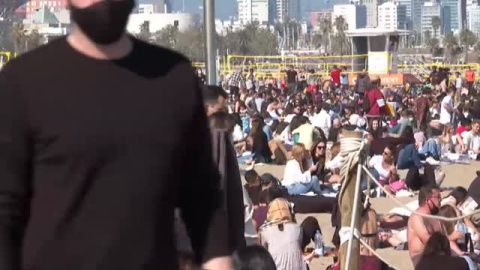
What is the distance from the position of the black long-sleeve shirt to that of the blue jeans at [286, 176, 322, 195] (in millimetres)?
11371

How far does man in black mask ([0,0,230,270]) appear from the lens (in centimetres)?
269

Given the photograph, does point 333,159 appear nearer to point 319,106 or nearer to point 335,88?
point 319,106

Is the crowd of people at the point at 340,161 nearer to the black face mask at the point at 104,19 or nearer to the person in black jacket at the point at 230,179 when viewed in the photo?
the person in black jacket at the point at 230,179

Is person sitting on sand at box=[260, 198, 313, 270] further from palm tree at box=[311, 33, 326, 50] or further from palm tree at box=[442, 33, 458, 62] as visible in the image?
palm tree at box=[311, 33, 326, 50]

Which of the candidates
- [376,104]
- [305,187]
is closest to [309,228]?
[305,187]

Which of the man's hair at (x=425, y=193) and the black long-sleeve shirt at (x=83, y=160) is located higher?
the black long-sleeve shirt at (x=83, y=160)

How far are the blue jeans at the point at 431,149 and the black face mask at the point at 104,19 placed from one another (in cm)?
1636

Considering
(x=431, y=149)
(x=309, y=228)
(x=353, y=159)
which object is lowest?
(x=431, y=149)

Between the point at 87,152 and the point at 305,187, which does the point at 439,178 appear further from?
the point at 87,152

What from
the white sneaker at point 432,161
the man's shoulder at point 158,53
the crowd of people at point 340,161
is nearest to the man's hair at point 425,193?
the crowd of people at point 340,161

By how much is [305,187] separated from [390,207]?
3.45 feet

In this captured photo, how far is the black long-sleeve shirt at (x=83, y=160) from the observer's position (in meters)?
2.69

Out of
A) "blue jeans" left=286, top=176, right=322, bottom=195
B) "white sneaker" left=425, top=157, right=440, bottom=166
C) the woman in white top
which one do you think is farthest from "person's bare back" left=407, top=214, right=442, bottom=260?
"white sneaker" left=425, top=157, right=440, bottom=166

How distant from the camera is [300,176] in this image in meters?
14.3
